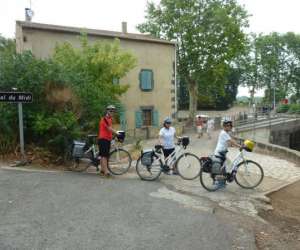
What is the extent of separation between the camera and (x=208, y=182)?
330 inches

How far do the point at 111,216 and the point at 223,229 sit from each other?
1.70 m

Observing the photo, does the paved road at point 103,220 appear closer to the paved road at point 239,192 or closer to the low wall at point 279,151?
the paved road at point 239,192

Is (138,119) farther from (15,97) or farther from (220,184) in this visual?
(220,184)

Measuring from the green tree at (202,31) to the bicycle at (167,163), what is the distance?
25.3 m

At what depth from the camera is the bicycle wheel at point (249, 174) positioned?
8.34 m

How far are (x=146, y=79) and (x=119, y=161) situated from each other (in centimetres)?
1580

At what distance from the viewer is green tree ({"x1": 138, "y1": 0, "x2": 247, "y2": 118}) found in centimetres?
3294

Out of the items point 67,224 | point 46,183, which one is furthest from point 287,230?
point 46,183

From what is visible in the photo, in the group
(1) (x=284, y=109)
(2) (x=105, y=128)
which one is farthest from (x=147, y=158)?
(1) (x=284, y=109)

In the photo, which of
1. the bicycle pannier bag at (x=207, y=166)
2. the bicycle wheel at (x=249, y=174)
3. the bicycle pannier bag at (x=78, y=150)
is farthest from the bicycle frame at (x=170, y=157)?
the bicycle pannier bag at (x=78, y=150)

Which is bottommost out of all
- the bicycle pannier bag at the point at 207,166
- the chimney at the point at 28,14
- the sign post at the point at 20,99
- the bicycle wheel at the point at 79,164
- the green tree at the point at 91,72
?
the bicycle wheel at the point at 79,164

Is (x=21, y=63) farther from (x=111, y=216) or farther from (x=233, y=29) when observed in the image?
(x=233, y=29)

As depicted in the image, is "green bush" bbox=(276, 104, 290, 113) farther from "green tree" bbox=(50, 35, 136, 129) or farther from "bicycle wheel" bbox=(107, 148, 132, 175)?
"bicycle wheel" bbox=(107, 148, 132, 175)

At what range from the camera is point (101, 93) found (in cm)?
1167
